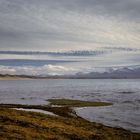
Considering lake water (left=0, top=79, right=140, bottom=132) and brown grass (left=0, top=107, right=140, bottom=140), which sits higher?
brown grass (left=0, top=107, right=140, bottom=140)

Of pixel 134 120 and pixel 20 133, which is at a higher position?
pixel 20 133

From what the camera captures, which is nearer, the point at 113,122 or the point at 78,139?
the point at 78,139

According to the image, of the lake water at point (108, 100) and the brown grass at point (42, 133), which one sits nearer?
the brown grass at point (42, 133)

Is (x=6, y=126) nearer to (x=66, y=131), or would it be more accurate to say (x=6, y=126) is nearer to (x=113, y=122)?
(x=66, y=131)

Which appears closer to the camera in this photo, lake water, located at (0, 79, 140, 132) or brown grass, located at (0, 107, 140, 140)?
brown grass, located at (0, 107, 140, 140)

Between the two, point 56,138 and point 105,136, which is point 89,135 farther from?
point 56,138

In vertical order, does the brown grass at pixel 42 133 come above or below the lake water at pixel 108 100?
above

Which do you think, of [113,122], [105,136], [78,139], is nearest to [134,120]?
[113,122]

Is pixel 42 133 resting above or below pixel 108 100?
above

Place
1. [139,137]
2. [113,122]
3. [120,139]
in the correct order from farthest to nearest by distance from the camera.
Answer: [113,122], [139,137], [120,139]

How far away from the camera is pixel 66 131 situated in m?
24.4

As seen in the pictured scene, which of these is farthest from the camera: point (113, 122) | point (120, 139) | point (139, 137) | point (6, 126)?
point (113, 122)

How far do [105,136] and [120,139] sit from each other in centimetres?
123

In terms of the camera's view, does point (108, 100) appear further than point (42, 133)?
Yes
